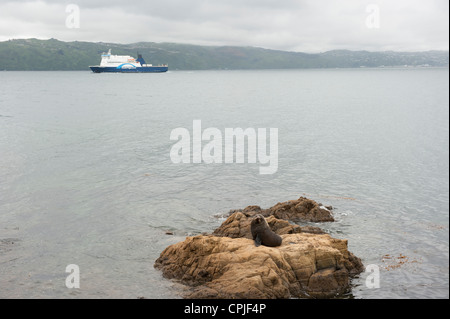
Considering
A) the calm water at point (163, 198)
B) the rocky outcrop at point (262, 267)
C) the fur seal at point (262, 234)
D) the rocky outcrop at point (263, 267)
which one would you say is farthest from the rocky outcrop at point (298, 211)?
the fur seal at point (262, 234)

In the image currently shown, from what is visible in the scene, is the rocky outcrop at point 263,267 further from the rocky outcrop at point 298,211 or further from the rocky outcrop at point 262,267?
the rocky outcrop at point 298,211

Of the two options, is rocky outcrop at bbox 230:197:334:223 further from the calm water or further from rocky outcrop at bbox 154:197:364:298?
rocky outcrop at bbox 154:197:364:298

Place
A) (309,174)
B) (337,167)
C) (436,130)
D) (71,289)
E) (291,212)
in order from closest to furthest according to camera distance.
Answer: (71,289) < (291,212) < (309,174) < (337,167) < (436,130)

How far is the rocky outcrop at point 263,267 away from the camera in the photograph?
17578mm

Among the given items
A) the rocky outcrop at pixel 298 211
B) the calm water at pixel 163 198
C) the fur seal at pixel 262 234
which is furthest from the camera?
the rocky outcrop at pixel 298 211

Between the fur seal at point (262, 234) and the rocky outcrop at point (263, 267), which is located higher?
the fur seal at point (262, 234)

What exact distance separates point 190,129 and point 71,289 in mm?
50725

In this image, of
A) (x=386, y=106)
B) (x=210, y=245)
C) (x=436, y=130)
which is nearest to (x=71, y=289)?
(x=210, y=245)

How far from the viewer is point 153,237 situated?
986 inches

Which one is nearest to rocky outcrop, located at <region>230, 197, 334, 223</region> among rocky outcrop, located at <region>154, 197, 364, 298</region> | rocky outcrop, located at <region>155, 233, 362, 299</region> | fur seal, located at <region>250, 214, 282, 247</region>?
rocky outcrop, located at <region>154, 197, 364, 298</region>

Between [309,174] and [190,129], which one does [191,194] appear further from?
[190,129]

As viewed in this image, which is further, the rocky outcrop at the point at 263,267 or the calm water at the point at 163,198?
the calm water at the point at 163,198

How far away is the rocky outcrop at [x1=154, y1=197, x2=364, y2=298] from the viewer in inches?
693

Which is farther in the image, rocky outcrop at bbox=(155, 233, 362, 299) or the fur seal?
the fur seal
